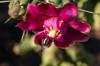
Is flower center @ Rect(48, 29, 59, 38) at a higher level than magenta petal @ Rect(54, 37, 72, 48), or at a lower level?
higher

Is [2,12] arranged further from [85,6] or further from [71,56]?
[85,6]

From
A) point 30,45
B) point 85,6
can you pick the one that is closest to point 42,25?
point 85,6

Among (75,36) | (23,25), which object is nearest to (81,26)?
Result: (75,36)

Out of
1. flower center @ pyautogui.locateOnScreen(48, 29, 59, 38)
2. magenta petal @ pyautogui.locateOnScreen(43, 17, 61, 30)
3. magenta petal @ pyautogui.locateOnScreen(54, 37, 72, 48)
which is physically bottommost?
magenta petal @ pyautogui.locateOnScreen(54, 37, 72, 48)

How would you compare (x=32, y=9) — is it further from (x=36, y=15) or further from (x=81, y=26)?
(x=81, y=26)

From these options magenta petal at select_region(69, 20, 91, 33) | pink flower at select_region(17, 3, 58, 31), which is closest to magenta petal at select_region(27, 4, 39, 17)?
pink flower at select_region(17, 3, 58, 31)

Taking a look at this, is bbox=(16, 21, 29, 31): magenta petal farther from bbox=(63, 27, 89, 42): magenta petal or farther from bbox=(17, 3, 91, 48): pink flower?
bbox=(63, 27, 89, 42): magenta petal

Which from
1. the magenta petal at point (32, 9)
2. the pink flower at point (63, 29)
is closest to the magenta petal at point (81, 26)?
the pink flower at point (63, 29)
